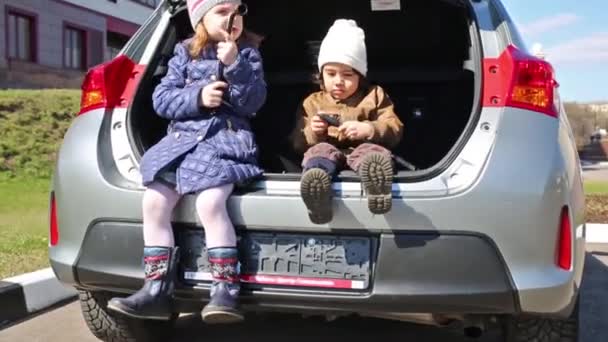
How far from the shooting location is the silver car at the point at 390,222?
228 centimetres

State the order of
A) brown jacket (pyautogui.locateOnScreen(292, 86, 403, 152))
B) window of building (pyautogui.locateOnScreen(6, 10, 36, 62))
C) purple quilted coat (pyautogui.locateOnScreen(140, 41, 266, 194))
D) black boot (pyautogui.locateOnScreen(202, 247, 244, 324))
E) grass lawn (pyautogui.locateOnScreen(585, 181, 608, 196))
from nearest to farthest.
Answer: black boot (pyautogui.locateOnScreen(202, 247, 244, 324)) → purple quilted coat (pyautogui.locateOnScreen(140, 41, 266, 194)) → brown jacket (pyautogui.locateOnScreen(292, 86, 403, 152)) → grass lawn (pyautogui.locateOnScreen(585, 181, 608, 196)) → window of building (pyautogui.locateOnScreen(6, 10, 36, 62))

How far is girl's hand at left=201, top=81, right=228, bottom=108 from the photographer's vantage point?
259cm

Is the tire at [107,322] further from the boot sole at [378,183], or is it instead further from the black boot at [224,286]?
the boot sole at [378,183]

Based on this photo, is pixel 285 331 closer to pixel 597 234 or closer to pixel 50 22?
pixel 597 234

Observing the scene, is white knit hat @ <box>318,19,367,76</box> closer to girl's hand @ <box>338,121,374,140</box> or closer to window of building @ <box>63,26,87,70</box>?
girl's hand @ <box>338,121,374,140</box>

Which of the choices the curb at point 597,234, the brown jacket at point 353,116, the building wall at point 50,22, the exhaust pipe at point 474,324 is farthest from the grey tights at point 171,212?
the building wall at point 50,22

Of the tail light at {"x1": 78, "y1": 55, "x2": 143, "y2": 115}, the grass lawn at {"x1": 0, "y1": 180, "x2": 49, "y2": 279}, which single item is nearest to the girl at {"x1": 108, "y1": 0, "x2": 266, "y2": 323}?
the tail light at {"x1": 78, "y1": 55, "x2": 143, "y2": 115}

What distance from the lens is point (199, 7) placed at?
2.74 meters

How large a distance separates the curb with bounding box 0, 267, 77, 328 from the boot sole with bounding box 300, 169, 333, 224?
1.68m

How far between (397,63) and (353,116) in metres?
1.12

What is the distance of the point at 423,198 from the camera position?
232 centimetres

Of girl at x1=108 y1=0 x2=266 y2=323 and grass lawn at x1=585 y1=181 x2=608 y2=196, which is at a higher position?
girl at x1=108 y1=0 x2=266 y2=323

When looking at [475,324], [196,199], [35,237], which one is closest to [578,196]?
[475,324]

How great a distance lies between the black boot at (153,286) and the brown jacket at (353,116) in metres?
0.77
